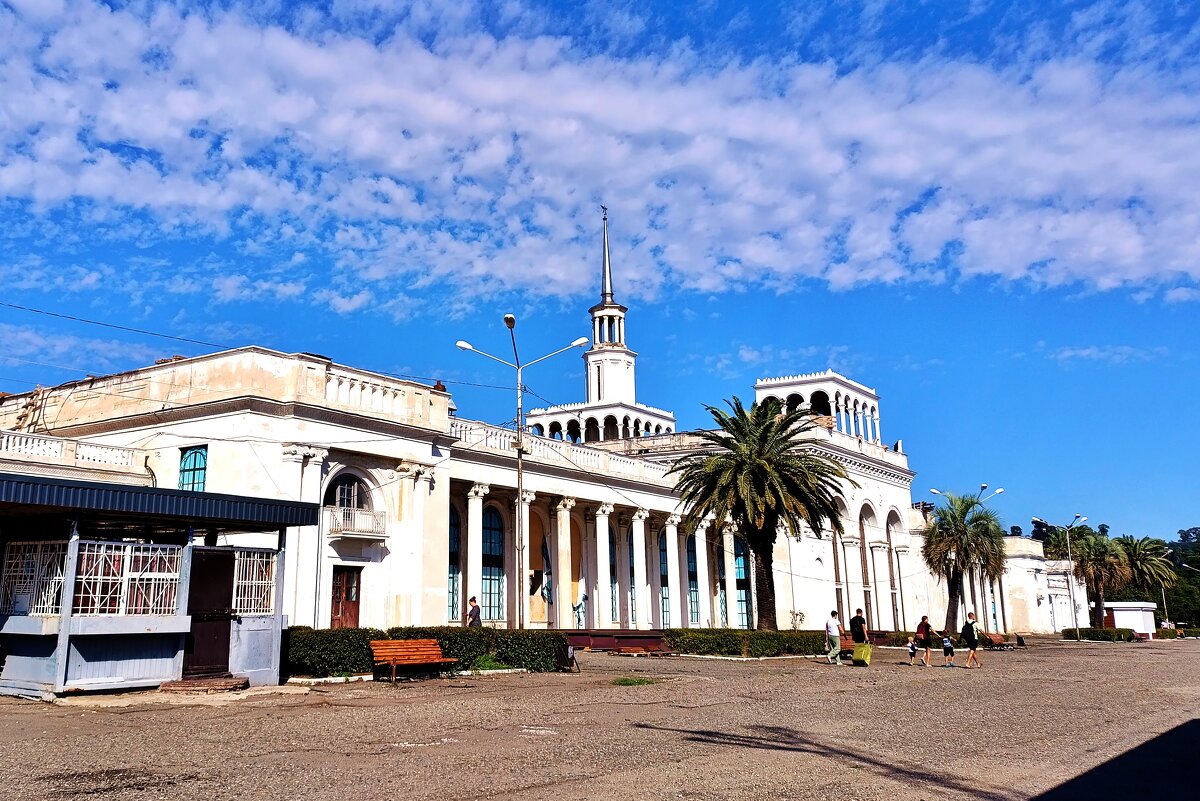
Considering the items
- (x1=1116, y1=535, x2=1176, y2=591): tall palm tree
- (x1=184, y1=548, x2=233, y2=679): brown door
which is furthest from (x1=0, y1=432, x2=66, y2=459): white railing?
(x1=1116, y1=535, x2=1176, y2=591): tall palm tree

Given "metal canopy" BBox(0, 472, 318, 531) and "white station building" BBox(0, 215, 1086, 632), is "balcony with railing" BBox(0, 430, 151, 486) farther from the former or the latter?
"metal canopy" BBox(0, 472, 318, 531)

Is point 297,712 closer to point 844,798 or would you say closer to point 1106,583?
point 844,798

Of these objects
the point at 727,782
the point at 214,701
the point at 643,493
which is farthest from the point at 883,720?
the point at 643,493

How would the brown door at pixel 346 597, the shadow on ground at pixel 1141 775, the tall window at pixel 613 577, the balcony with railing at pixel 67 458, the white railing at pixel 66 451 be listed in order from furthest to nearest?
the tall window at pixel 613 577 < the brown door at pixel 346 597 < the white railing at pixel 66 451 < the balcony with railing at pixel 67 458 < the shadow on ground at pixel 1141 775

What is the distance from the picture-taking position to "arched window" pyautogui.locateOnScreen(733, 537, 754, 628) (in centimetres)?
5144

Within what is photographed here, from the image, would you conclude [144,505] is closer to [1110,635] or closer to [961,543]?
[961,543]

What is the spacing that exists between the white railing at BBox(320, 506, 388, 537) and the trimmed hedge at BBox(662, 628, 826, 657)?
35.5 feet

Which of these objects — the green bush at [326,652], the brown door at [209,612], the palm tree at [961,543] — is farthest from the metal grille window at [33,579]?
the palm tree at [961,543]

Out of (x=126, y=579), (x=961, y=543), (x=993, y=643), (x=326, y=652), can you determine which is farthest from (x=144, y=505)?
(x=961, y=543)

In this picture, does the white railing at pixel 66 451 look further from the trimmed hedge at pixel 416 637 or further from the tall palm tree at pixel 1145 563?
the tall palm tree at pixel 1145 563

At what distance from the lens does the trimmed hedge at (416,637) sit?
20.8m

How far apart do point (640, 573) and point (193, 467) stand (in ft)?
69.3

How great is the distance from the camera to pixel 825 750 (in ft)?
37.0

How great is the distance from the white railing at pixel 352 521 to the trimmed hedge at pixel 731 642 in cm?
1082
